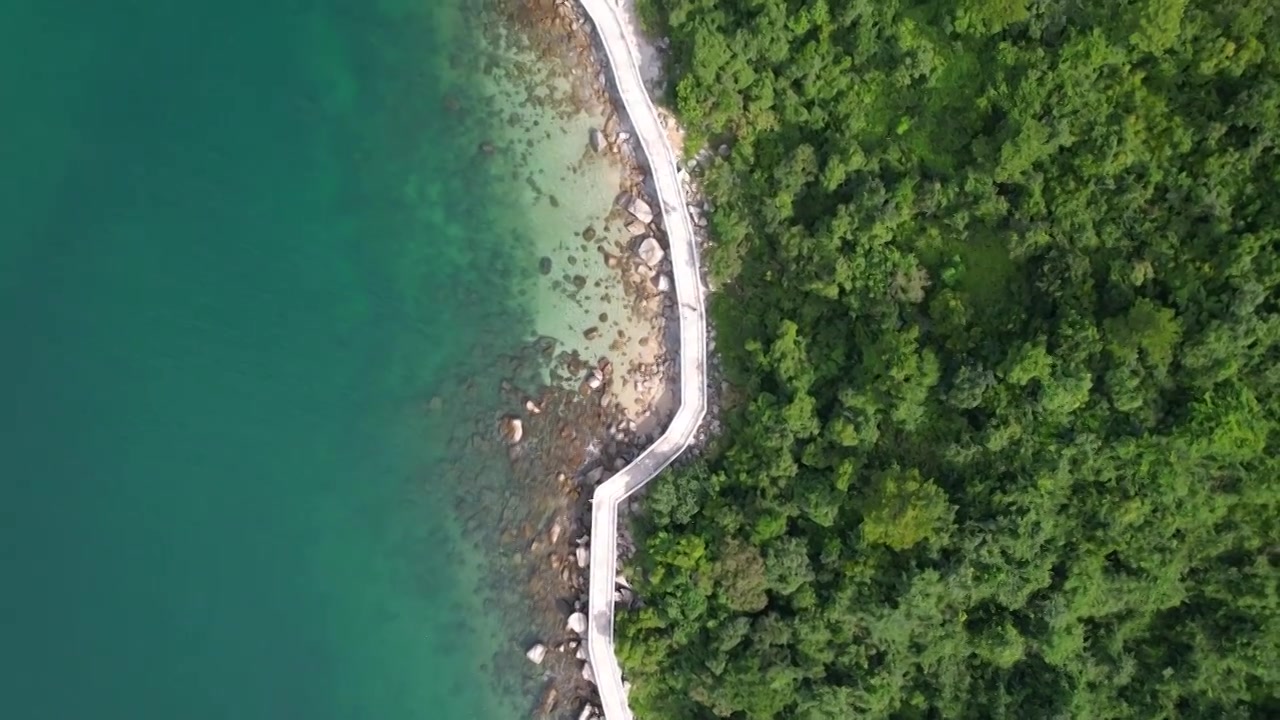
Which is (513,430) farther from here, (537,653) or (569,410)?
(537,653)

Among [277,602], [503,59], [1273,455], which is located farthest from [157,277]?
[1273,455]

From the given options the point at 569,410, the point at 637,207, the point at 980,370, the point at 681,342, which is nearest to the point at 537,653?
the point at 569,410

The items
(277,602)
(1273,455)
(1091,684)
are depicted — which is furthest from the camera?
(277,602)

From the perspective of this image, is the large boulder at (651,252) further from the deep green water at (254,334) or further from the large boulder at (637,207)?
the deep green water at (254,334)

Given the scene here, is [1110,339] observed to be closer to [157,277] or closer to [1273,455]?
[1273,455]

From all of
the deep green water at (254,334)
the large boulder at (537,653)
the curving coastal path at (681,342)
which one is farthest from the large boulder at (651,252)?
the large boulder at (537,653)

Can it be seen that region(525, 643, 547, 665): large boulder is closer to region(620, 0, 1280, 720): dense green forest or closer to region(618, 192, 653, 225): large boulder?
region(620, 0, 1280, 720): dense green forest

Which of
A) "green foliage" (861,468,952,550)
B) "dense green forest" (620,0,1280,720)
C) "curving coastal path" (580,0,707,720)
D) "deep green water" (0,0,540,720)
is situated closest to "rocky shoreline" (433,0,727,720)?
"curving coastal path" (580,0,707,720)
